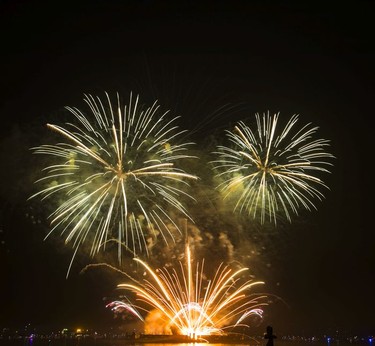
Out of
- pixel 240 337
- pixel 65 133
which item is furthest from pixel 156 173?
pixel 240 337

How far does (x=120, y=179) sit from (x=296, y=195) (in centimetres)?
1356

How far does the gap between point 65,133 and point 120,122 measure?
392 cm

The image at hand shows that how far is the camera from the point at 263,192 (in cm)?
3703

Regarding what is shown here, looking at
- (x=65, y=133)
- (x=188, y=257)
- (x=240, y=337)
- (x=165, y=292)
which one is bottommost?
(x=240, y=337)

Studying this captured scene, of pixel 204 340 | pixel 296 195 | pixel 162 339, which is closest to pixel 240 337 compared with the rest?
pixel 204 340

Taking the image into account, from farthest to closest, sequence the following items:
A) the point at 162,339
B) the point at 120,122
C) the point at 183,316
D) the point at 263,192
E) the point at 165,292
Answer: the point at 162,339
the point at 183,316
the point at 165,292
the point at 263,192
the point at 120,122

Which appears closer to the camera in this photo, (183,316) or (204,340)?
(183,316)

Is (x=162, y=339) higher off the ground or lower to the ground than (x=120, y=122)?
lower

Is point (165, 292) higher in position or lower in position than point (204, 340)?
higher

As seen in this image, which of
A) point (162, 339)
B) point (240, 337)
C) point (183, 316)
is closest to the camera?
point (183, 316)

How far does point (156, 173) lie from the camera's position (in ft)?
112

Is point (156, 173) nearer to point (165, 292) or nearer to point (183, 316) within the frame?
point (165, 292)

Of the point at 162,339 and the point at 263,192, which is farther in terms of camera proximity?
the point at 162,339

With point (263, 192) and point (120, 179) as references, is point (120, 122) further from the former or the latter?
point (263, 192)
